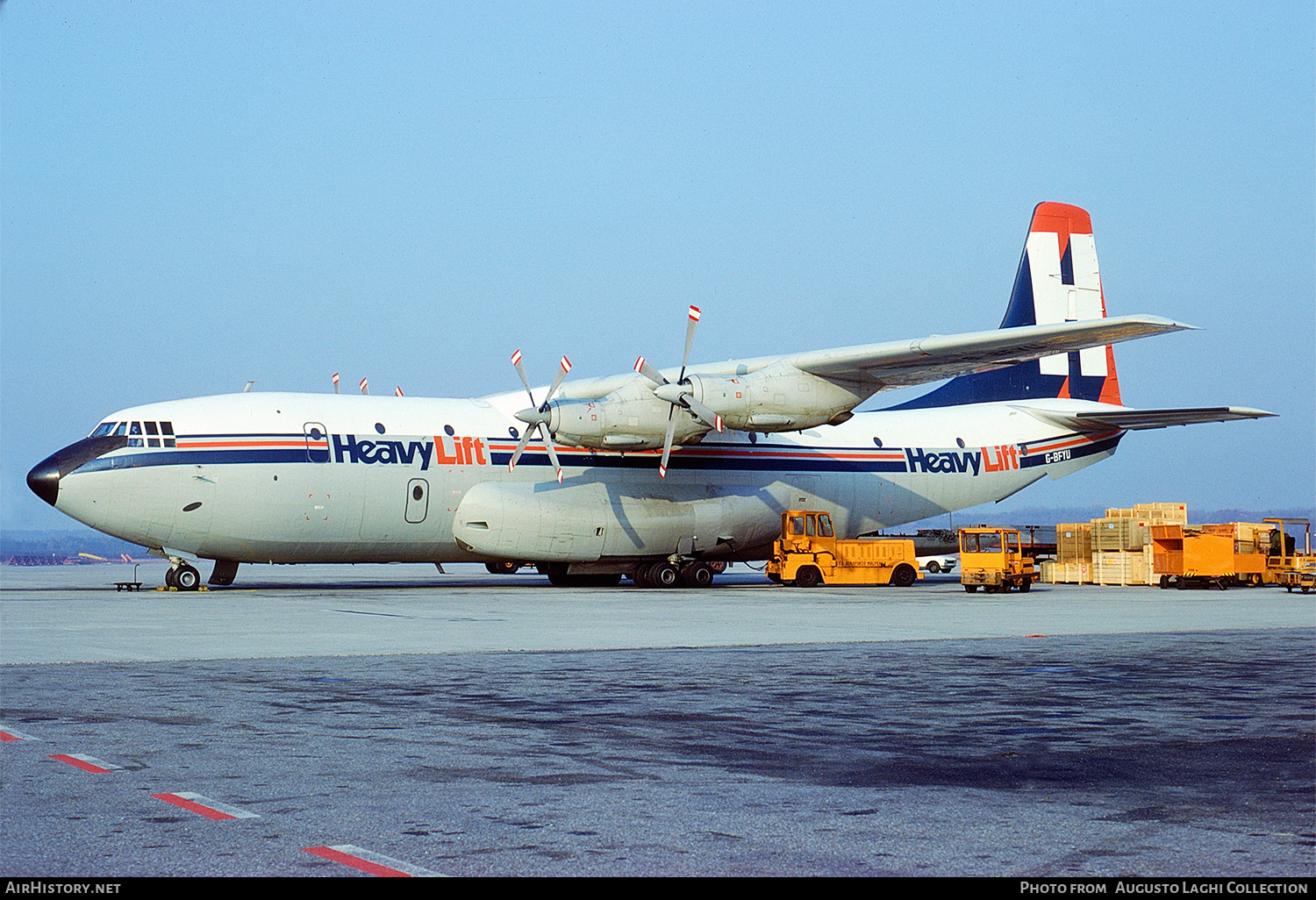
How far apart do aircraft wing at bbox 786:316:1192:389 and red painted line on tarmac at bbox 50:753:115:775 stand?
23.9m

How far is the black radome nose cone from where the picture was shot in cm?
2783

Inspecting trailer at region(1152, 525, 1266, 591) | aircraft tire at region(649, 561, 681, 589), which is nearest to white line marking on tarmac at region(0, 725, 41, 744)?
aircraft tire at region(649, 561, 681, 589)

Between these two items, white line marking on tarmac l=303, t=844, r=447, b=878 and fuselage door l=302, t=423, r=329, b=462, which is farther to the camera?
fuselage door l=302, t=423, r=329, b=462

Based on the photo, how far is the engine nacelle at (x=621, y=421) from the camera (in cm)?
3020

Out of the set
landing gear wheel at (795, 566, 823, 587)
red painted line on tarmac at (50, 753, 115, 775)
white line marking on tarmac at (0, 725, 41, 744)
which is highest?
landing gear wheel at (795, 566, 823, 587)

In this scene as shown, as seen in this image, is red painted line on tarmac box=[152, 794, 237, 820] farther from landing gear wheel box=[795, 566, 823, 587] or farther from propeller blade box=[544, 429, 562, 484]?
landing gear wheel box=[795, 566, 823, 587]

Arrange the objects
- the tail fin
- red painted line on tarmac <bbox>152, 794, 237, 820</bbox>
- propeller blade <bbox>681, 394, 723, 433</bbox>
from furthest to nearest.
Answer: the tail fin, propeller blade <bbox>681, 394, 723, 433</bbox>, red painted line on tarmac <bbox>152, 794, 237, 820</bbox>

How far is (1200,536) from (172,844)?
33.0 m

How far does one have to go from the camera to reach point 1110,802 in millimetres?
6801

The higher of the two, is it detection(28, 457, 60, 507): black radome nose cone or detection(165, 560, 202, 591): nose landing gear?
detection(28, 457, 60, 507): black radome nose cone

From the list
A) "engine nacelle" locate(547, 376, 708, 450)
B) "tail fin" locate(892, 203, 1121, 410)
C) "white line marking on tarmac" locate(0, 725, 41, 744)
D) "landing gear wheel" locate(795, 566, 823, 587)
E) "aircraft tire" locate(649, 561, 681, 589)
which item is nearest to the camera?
"white line marking on tarmac" locate(0, 725, 41, 744)

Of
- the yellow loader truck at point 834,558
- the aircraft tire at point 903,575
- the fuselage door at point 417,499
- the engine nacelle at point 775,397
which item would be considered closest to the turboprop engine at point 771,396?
the engine nacelle at point 775,397

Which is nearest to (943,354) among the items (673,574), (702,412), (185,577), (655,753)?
(702,412)

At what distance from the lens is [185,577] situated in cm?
2962
